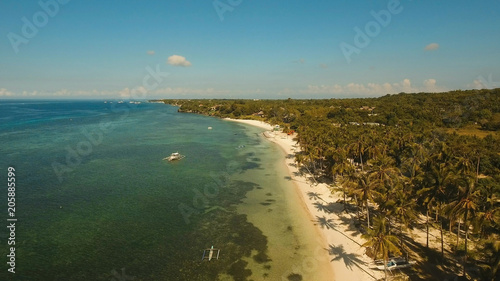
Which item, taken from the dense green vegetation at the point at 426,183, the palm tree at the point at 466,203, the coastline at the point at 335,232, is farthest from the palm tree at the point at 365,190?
the palm tree at the point at 466,203

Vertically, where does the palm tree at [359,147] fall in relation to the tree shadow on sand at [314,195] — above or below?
above

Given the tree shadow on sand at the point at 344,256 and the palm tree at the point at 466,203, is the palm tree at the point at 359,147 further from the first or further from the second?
the palm tree at the point at 466,203

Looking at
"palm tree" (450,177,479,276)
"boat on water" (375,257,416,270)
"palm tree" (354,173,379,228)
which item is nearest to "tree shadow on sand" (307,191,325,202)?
"palm tree" (354,173,379,228)

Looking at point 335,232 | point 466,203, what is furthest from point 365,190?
point 466,203

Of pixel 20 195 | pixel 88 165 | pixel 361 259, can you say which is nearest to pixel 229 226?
pixel 361 259

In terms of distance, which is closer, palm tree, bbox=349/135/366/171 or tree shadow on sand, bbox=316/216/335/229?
tree shadow on sand, bbox=316/216/335/229

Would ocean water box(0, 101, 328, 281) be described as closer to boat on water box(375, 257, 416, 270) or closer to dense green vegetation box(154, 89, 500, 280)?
boat on water box(375, 257, 416, 270)
